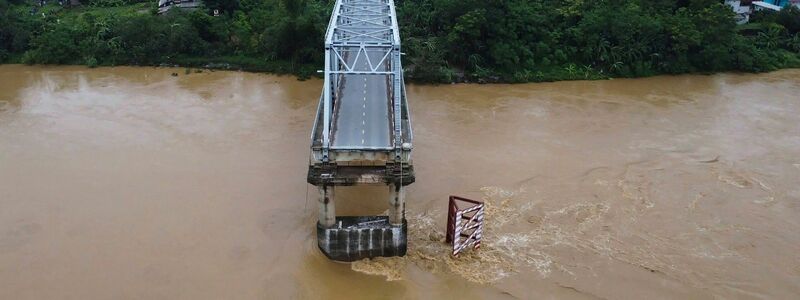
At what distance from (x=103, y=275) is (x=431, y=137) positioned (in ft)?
36.6

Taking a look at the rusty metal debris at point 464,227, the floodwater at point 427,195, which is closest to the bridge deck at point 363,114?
the floodwater at point 427,195

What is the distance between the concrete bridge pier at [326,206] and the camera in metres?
13.6

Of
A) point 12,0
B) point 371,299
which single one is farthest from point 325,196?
point 12,0

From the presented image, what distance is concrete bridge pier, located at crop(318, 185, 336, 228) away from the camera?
13.6 metres

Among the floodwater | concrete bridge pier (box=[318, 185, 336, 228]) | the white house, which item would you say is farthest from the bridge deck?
the white house

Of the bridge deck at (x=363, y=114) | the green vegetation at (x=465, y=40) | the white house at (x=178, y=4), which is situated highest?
the white house at (x=178, y=4)

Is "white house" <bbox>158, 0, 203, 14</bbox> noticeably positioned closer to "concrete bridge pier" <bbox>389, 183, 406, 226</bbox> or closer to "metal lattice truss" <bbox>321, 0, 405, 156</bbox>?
"metal lattice truss" <bbox>321, 0, 405, 156</bbox>

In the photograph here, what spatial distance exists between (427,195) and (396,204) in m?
3.22

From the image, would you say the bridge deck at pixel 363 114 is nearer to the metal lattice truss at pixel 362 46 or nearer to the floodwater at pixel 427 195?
the metal lattice truss at pixel 362 46

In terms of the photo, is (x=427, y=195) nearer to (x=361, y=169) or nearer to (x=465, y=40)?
(x=361, y=169)

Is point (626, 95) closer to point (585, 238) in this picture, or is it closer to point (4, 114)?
point (585, 238)

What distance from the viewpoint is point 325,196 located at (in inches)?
537

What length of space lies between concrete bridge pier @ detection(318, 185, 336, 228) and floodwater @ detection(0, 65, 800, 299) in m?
0.95

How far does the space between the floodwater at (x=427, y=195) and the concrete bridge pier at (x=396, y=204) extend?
892 mm
